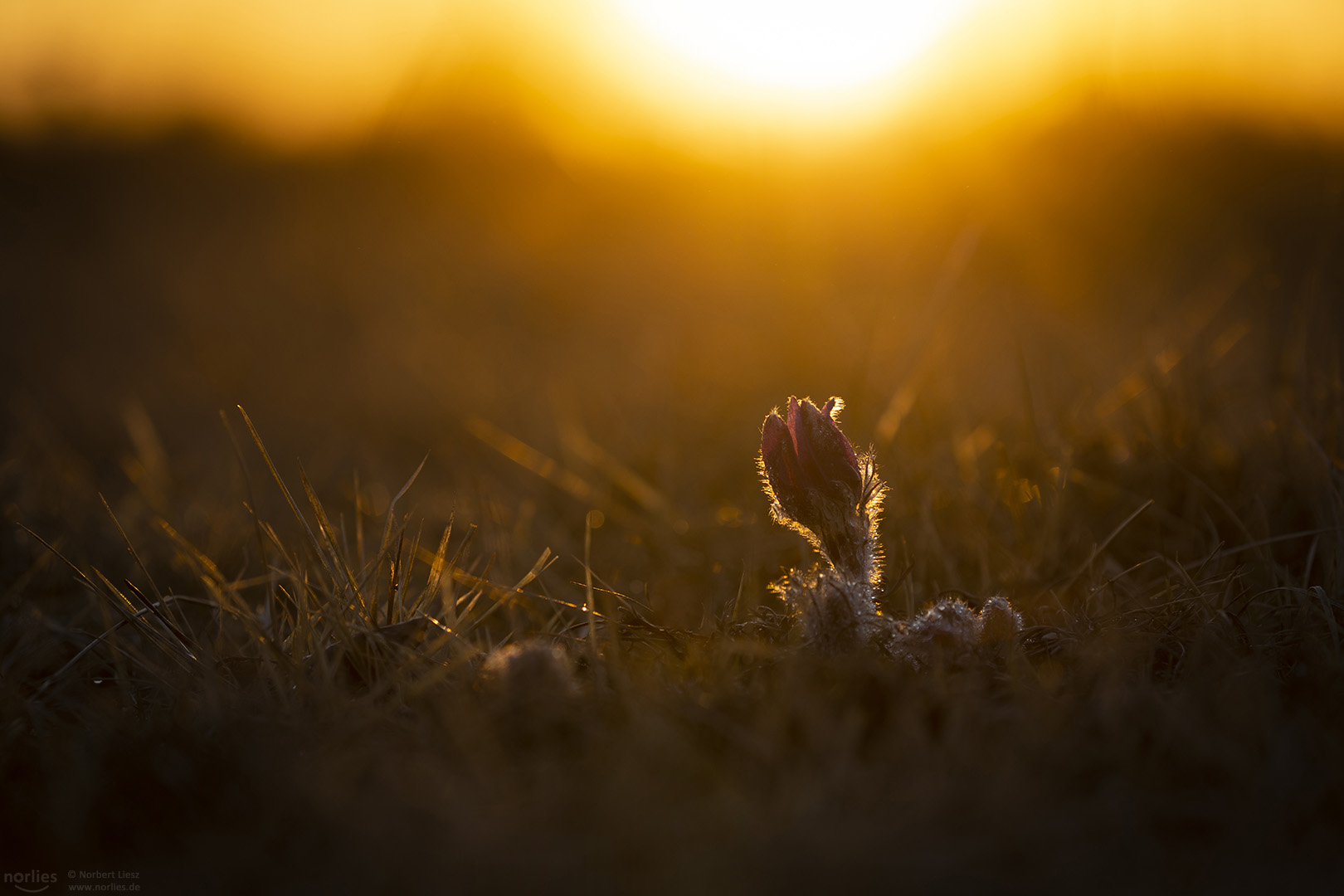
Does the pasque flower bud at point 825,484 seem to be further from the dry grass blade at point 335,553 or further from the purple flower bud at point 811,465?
the dry grass blade at point 335,553

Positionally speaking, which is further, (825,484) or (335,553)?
(335,553)

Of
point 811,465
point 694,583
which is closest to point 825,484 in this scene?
point 811,465

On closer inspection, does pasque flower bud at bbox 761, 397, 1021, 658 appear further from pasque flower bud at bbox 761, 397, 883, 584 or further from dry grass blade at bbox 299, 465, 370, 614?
dry grass blade at bbox 299, 465, 370, 614

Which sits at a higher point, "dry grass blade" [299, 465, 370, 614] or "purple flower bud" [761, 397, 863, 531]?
"purple flower bud" [761, 397, 863, 531]

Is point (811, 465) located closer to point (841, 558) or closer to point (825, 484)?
point (825, 484)

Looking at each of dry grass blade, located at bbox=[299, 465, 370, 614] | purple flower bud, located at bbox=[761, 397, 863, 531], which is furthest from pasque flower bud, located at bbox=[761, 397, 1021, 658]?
dry grass blade, located at bbox=[299, 465, 370, 614]

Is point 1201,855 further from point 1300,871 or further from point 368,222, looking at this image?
point 368,222

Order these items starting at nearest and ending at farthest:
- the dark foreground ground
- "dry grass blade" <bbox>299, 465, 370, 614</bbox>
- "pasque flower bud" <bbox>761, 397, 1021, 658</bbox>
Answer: the dark foreground ground, "pasque flower bud" <bbox>761, 397, 1021, 658</bbox>, "dry grass blade" <bbox>299, 465, 370, 614</bbox>

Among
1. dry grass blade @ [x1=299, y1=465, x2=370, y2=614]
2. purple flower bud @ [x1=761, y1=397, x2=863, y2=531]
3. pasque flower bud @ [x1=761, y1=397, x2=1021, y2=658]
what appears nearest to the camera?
→ pasque flower bud @ [x1=761, y1=397, x2=1021, y2=658]

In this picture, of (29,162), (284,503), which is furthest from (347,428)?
(29,162)
